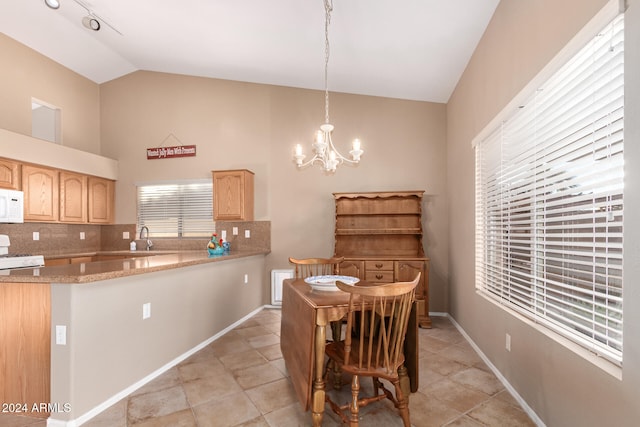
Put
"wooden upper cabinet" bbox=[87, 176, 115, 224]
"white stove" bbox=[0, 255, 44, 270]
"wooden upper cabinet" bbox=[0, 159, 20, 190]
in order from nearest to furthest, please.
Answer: "white stove" bbox=[0, 255, 44, 270] → "wooden upper cabinet" bbox=[0, 159, 20, 190] → "wooden upper cabinet" bbox=[87, 176, 115, 224]

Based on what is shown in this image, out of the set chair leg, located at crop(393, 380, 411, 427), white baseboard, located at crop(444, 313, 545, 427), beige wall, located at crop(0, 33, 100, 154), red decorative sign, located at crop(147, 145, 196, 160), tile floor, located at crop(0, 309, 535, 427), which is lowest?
tile floor, located at crop(0, 309, 535, 427)

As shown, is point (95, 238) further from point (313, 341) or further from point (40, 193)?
point (313, 341)

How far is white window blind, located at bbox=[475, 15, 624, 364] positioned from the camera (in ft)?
4.30

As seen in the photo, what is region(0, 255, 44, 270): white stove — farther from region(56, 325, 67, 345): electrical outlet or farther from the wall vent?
the wall vent

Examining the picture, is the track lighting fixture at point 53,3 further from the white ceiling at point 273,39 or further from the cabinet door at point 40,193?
the cabinet door at point 40,193

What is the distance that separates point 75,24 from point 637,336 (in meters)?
5.65

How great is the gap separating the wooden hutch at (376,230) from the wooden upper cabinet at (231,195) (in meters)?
1.26

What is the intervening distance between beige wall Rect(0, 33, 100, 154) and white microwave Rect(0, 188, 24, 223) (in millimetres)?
1153

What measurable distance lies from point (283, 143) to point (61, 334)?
10.9ft

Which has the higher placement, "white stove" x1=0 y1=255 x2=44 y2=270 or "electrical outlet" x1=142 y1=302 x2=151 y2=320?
"white stove" x1=0 y1=255 x2=44 y2=270

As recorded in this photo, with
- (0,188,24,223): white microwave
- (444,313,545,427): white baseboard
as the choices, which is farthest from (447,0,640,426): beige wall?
(0,188,24,223): white microwave

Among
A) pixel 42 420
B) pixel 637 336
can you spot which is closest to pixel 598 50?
pixel 637 336

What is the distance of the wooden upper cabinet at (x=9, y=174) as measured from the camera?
11.3 feet

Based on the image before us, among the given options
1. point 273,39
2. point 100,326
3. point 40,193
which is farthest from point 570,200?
point 40,193
